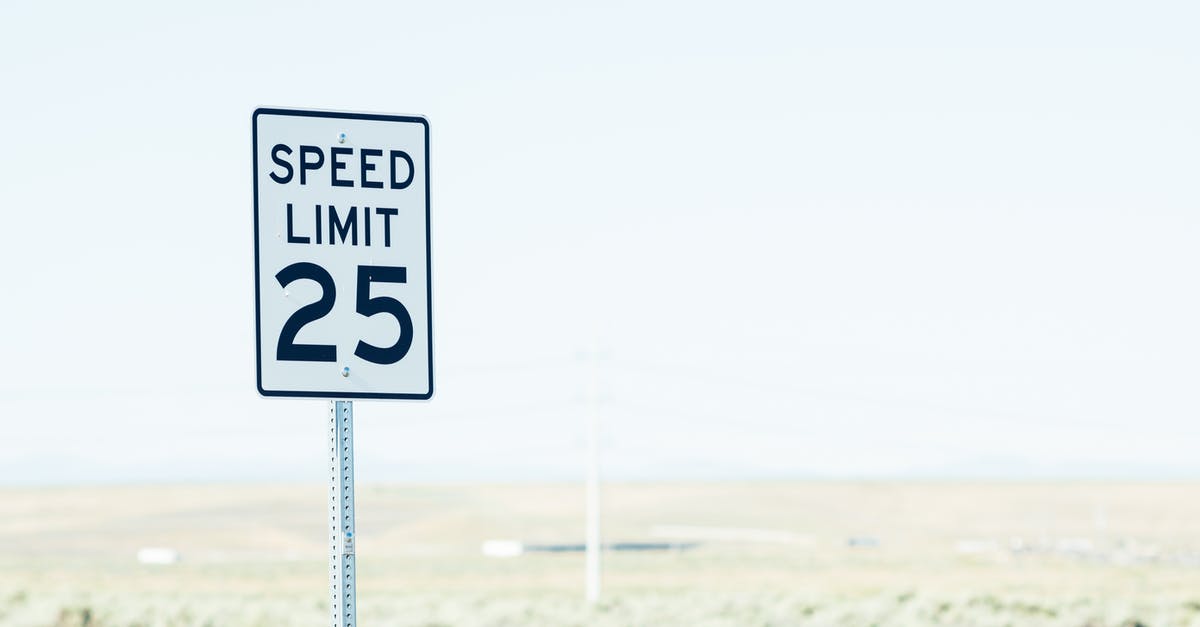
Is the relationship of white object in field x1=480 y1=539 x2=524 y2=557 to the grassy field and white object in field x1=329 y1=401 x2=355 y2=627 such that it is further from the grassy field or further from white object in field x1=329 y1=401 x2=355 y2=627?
white object in field x1=329 y1=401 x2=355 y2=627

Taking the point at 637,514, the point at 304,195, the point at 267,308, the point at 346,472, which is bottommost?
the point at 637,514

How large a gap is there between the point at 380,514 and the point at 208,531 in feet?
59.3

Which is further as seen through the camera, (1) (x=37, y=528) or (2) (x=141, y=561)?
(1) (x=37, y=528)

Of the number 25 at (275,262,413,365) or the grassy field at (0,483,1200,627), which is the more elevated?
the number 25 at (275,262,413,365)

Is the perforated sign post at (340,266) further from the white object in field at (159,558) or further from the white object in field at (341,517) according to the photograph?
the white object in field at (159,558)

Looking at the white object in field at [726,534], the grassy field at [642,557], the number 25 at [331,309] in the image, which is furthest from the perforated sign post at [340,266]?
the white object in field at [726,534]

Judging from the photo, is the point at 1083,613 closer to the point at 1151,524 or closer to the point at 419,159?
the point at 419,159

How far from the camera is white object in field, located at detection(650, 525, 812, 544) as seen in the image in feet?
311

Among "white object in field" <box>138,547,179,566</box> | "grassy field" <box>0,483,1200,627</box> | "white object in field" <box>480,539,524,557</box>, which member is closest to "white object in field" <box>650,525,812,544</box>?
"grassy field" <box>0,483,1200,627</box>

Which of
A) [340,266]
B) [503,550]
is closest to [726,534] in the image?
[503,550]

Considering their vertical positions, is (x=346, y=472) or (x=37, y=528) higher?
(x=346, y=472)

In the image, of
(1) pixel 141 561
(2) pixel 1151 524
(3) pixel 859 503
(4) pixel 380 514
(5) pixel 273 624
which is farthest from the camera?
(3) pixel 859 503

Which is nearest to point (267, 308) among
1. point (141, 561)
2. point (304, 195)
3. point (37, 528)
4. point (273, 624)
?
point (304, 195)

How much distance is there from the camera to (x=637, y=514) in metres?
128
